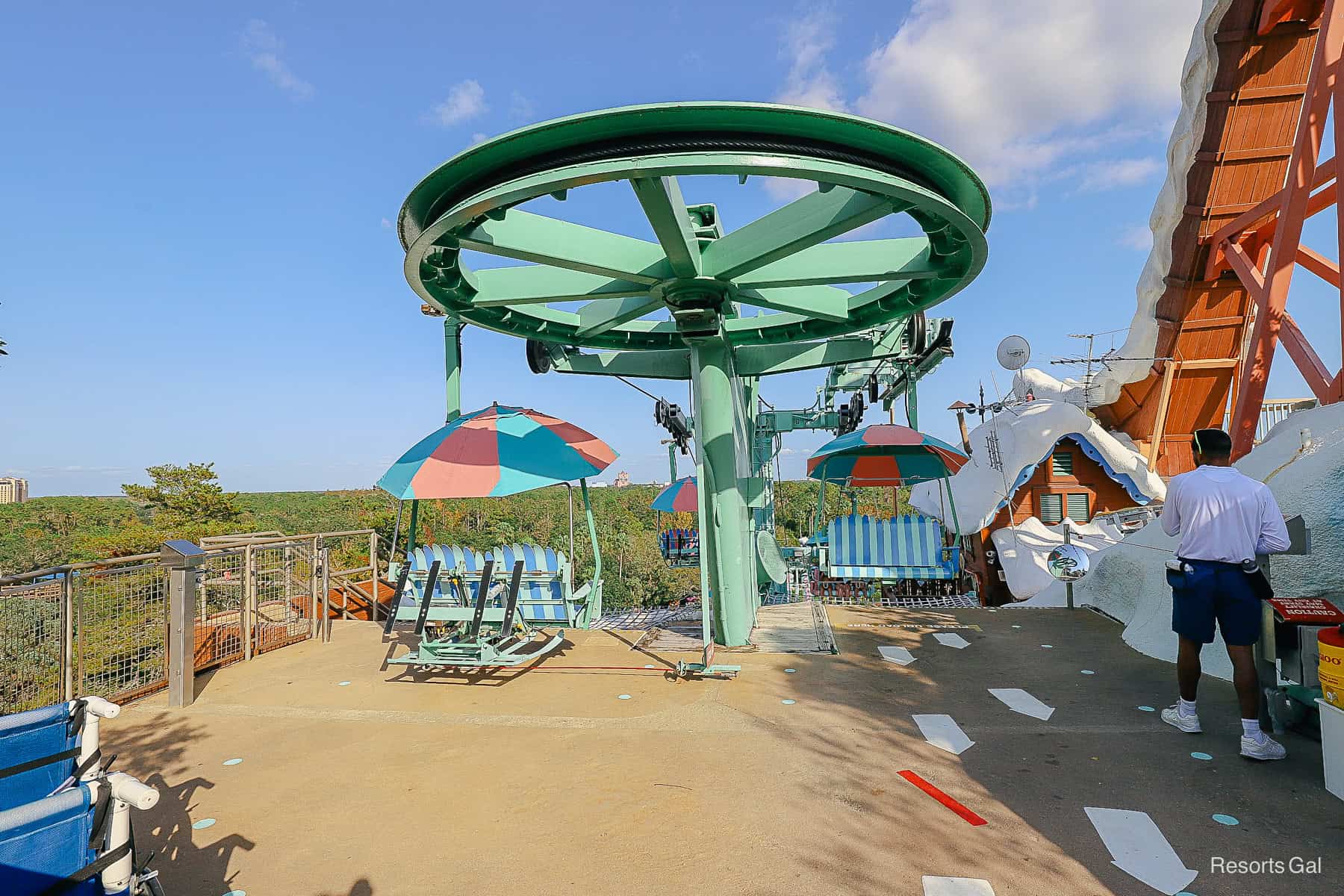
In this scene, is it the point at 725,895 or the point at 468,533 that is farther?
the point at 468,533

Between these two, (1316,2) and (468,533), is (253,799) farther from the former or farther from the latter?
(468,533)

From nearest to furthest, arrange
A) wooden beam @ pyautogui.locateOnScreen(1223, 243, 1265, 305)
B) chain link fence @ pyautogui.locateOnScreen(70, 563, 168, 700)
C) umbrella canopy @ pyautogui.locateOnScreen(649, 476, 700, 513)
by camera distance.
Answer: chain link fence @ pyautogui.locateOnScreen(70, 563, 168, 700)
wooden beam @ pyautogui.locateOnScreen(1223, 243, 1265, 305)
umbrella canopy @ pyautogui.locateOnScreen(649, 476, 700, 513)

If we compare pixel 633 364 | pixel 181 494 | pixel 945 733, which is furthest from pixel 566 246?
pixel 181 494

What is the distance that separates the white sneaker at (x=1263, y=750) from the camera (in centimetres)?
347

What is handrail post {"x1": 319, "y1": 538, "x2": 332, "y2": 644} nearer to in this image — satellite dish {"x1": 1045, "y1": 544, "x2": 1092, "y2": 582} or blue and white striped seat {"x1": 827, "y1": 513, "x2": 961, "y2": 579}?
blue and white striped seat {"x1": 827, "y1": 513, "x2": 961, "y2": 579}

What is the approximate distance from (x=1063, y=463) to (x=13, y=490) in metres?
129

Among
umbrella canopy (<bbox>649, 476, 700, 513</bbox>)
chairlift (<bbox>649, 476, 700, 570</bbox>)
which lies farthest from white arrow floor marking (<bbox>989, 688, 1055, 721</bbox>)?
umbrella canopy (<bbox>649, 476, 700, 513</bbox>)

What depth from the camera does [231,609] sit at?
704 cm

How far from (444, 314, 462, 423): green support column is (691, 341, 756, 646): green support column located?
368cm

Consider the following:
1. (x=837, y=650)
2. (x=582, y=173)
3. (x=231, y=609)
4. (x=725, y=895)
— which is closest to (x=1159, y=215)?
(x=837, y=650)

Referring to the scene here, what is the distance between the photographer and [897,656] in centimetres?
608

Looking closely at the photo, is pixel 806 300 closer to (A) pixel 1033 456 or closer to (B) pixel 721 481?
(B) pixel 721 481

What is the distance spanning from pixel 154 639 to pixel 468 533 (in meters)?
39.1

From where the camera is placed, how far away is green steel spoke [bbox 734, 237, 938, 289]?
5266mm
